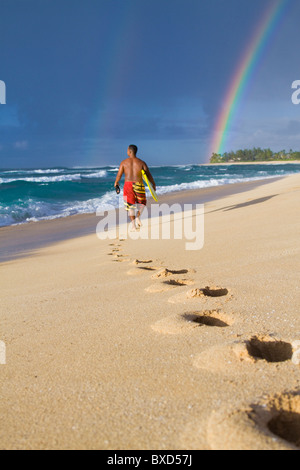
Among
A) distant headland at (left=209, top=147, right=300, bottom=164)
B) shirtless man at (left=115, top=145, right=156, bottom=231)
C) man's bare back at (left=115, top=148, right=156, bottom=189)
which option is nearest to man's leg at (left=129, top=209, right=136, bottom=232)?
shirtless man at (left=115, top=145, right=156, bottom=231)

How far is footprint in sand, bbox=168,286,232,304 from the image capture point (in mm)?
2333

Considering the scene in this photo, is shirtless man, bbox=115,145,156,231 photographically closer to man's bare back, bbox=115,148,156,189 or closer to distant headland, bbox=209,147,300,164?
man's bare back, bbox=115,148,156,189

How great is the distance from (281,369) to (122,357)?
2.17 ft

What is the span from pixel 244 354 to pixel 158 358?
0.36 m

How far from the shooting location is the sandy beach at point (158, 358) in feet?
3.69

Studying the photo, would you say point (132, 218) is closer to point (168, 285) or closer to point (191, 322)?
point (168, 285)

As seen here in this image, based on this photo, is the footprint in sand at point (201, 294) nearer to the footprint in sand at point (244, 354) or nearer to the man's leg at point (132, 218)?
the footprint in sand at point (244, 354)

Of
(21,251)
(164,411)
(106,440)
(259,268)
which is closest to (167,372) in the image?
(164,411)

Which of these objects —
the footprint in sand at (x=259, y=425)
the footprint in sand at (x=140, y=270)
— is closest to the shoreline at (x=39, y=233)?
the footprint in sand at (x=140, y=270)

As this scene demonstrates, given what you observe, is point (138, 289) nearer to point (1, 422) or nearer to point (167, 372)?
point (167, 372)

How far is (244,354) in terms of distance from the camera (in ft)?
4.89

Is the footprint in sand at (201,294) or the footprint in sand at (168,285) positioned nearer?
the footprint in sand at (201,294)

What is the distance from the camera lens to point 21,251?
6.24m

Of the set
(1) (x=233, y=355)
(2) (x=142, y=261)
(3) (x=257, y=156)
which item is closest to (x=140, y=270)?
(2) (x=142, y=261)
